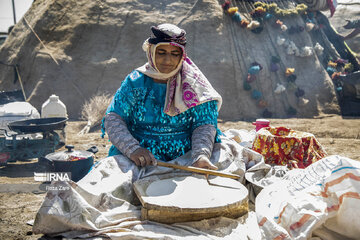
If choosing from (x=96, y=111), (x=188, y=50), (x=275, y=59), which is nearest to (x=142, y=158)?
(x=96, y=111)

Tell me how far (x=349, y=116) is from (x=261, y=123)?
4.81m

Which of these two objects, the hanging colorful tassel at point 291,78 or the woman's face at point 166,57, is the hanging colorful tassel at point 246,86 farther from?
the woman's face at point 166,57

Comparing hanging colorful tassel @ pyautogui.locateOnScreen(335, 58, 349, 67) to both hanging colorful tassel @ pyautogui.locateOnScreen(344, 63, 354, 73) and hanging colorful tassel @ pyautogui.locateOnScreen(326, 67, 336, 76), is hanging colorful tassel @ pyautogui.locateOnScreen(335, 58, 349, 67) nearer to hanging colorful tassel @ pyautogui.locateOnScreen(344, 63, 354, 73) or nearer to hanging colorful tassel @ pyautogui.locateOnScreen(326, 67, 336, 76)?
hanging colorful tassel @ pyautogui.locateOnScreen(344, 63, 354, 73)

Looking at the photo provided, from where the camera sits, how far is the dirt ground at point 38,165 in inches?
96.4

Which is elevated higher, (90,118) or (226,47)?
(226,47)

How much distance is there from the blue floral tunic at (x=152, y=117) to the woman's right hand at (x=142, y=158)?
25 cm

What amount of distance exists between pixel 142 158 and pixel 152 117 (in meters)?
0.38

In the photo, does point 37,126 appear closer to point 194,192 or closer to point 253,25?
point 194,192

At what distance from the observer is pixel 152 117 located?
8.12ft

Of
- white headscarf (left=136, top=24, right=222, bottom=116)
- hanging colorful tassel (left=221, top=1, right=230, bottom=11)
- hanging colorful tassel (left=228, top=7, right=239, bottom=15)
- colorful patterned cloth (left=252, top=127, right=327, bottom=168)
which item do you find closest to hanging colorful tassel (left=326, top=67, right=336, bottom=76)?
hanging colorful tassel (left=228, top=7, right=239, bottom=15)

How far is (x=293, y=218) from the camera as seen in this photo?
1.73m

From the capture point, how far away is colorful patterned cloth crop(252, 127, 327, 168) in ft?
9.76

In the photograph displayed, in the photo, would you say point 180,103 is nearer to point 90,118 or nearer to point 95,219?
point 95,219

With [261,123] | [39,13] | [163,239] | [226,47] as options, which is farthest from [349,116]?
[39,13]
